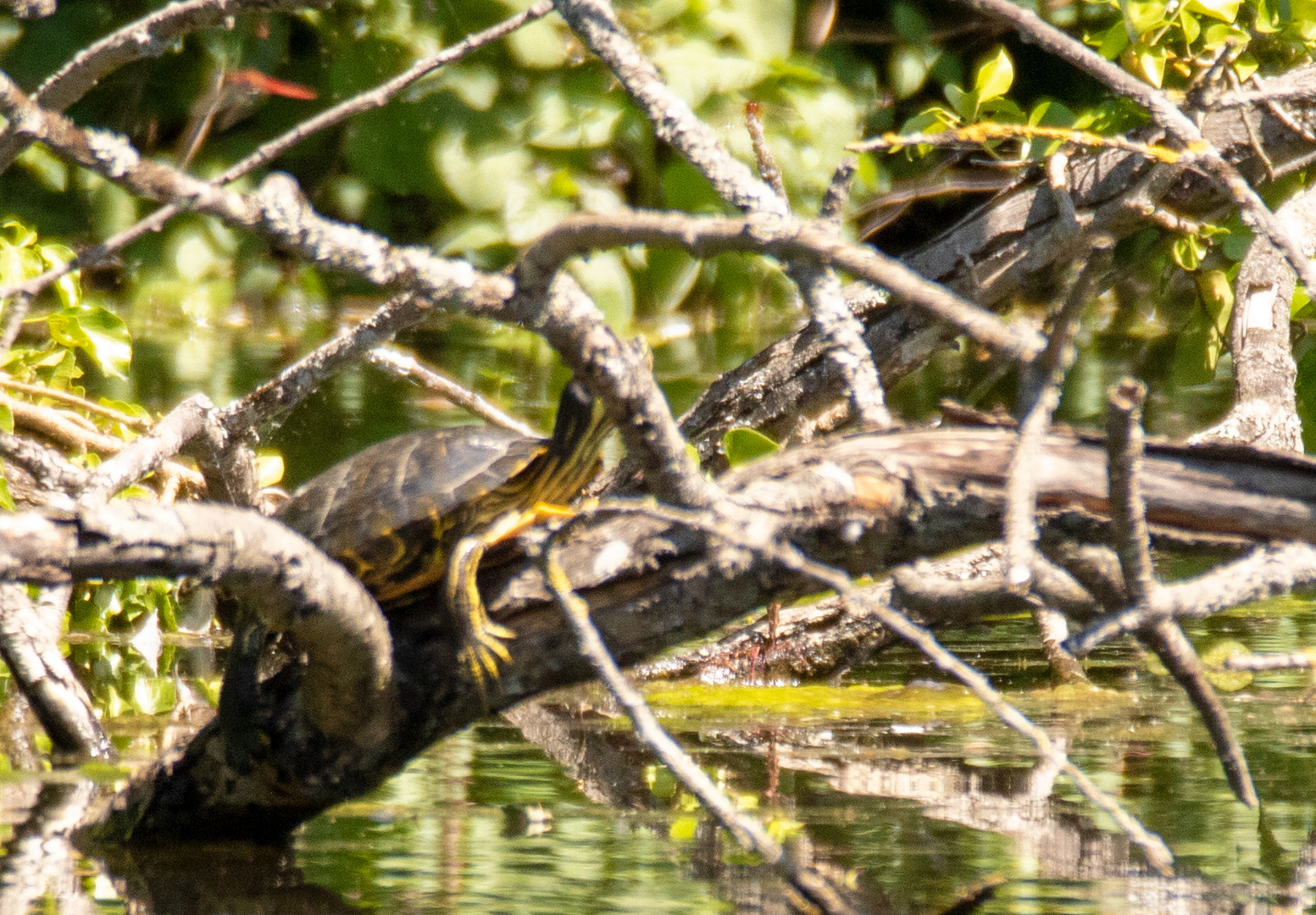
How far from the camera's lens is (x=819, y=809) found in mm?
1425

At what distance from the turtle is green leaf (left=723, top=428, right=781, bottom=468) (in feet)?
0.63

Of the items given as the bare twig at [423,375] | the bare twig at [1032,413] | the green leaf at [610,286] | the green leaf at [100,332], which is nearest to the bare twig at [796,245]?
the bare twig at [1032,413]

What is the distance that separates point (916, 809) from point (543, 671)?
46cm

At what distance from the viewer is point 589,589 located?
45.2 inches

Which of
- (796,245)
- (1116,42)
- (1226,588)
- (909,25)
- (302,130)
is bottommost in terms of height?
(1226,588)

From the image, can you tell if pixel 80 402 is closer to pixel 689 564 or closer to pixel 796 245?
pixel 689 564

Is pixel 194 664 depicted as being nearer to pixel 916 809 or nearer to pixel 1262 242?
pixel 916 809

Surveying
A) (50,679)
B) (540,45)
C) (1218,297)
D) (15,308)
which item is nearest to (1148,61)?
(1218,297)

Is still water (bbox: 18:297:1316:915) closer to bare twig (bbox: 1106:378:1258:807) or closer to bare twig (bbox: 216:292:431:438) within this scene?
bare twig (bbox: 1106:378:1258:807)

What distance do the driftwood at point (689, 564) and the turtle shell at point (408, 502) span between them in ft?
0.76

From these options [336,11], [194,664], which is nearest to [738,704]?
[194,664]

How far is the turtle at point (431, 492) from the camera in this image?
1540mm

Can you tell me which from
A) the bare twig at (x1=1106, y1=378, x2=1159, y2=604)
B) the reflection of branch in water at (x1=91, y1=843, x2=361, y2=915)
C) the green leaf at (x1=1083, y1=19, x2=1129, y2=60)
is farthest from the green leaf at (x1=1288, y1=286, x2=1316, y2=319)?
the reflection of branch in water at (x1=91, y1=843, x2=361, y2=915)

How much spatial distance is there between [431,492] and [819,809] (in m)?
0.56
